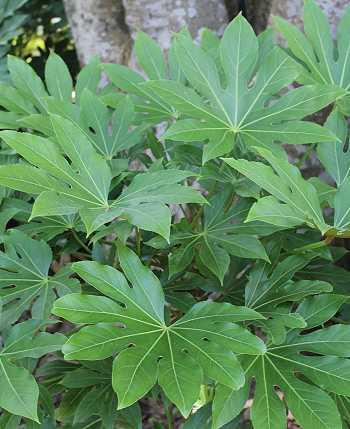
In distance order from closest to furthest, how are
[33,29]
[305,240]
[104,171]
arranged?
[104,171], [305,240], [33,29]

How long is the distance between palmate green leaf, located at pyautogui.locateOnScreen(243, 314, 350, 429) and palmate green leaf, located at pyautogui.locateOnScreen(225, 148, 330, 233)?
0.21 meters

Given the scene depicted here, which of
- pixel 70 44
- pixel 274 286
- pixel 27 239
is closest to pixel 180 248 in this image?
pixel 274 286

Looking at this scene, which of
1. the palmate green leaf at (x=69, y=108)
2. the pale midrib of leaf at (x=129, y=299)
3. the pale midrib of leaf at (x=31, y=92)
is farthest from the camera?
the pale midrib of leaf at (x=31, y=92)

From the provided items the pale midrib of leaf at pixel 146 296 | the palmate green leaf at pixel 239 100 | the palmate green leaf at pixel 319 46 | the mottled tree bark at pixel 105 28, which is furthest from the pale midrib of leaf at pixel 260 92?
the mottled tree bark at pixel 105 28

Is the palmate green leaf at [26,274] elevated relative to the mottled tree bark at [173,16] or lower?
lower

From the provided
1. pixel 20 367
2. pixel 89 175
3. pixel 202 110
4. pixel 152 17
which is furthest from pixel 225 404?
pixel 152 17

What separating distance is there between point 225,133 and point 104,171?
10.2 inches

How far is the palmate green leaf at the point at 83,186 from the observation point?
103 centimetres

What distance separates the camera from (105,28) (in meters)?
2.22

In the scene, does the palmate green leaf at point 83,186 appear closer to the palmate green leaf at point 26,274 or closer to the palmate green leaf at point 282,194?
the palmate green leaf at point 282,194

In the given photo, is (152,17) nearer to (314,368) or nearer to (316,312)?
(316,312)

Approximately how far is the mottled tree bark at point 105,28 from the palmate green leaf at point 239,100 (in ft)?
3.15

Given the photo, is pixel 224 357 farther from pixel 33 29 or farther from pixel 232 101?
pixel 33 29

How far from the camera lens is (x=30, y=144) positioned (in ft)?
3.48
